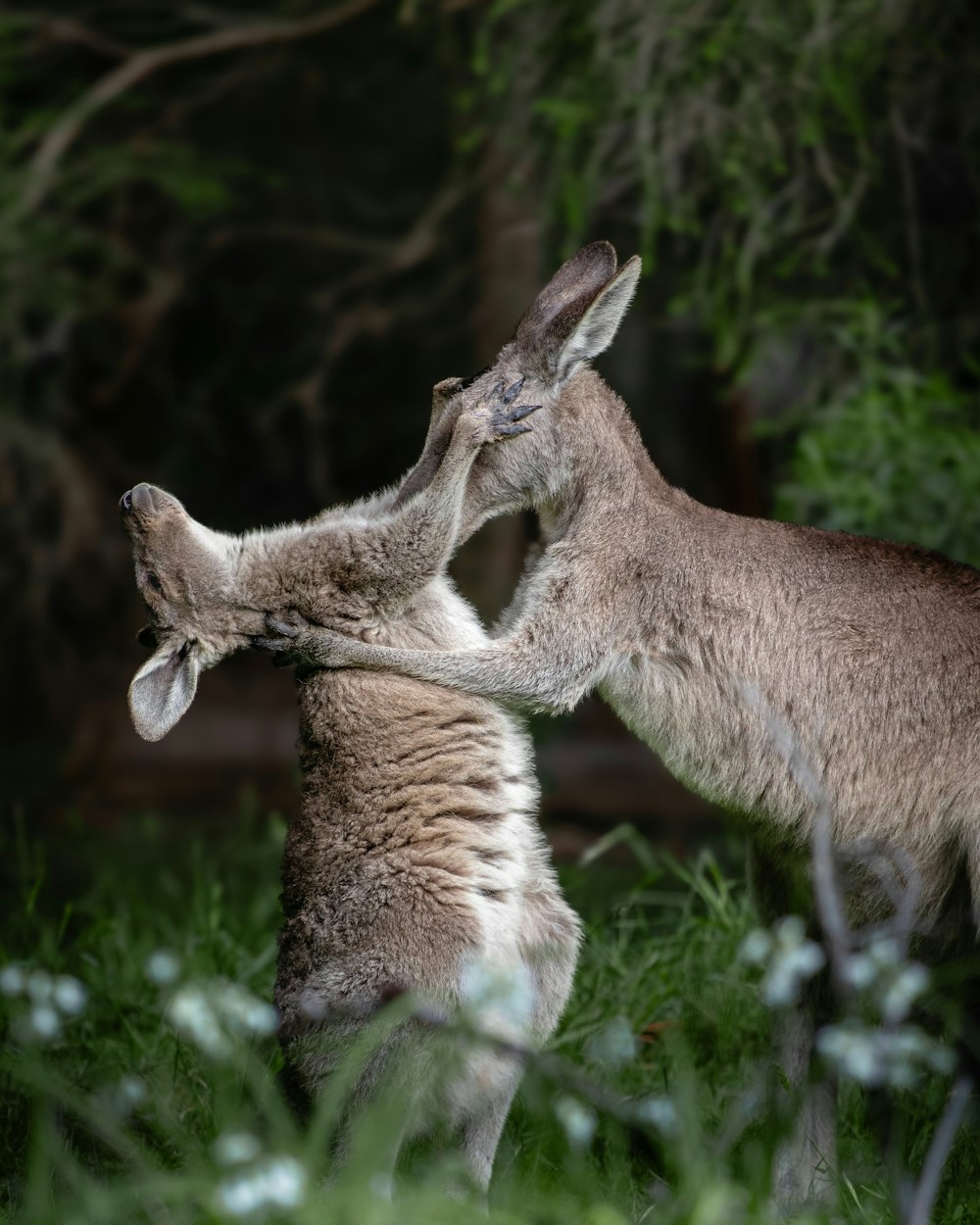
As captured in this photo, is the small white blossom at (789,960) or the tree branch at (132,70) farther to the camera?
the tree branch at (132,70)

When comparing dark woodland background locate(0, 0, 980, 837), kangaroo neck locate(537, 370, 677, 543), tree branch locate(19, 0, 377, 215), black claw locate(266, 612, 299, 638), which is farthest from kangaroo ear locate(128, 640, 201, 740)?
tree branch locate(19, 0, 377, 215)

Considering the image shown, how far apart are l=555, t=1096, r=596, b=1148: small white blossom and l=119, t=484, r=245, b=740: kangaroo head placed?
156 cm

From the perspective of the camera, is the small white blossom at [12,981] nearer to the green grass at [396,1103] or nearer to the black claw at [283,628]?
the green grass at [396,1103]

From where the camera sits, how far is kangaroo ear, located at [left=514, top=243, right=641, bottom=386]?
4250mm

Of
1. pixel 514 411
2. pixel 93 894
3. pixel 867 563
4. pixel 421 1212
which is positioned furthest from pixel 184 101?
pixel 421 1212

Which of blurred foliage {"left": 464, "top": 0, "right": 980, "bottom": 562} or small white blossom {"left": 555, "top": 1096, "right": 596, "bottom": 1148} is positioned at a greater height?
blurred foliage {"left": 464, "top": 0, "right": 980, "bottom": 562}

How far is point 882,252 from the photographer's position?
6742 millimetres

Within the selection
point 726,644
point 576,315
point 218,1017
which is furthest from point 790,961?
point 576,315

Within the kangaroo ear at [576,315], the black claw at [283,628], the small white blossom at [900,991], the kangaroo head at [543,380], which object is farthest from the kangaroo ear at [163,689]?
the small white blossom at [900,991]

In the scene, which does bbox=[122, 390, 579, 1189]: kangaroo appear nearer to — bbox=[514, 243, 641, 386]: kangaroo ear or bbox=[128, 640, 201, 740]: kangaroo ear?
bbox=[128, 640, 201, 740]: kangaroo ear

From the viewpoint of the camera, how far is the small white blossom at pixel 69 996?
4.28 metres

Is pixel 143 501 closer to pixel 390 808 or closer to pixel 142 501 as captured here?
pixel 142 501

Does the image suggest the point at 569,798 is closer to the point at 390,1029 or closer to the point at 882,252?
the point at 882,252

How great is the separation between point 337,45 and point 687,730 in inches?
354
